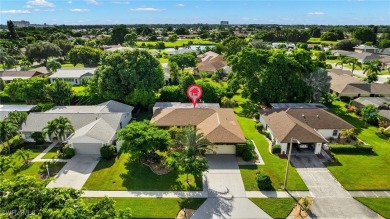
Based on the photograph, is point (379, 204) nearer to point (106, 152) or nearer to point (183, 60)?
point (106, 152)

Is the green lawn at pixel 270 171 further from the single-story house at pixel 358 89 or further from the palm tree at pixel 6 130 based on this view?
the palm tree at pixel 6 130

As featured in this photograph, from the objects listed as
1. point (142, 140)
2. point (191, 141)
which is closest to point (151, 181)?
point (142, 140)

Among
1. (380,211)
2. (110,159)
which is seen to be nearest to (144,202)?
(110,159)

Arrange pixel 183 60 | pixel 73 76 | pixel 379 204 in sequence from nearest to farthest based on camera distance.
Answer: pixel 379 204 < pixel 73 76 < pixel 183 60

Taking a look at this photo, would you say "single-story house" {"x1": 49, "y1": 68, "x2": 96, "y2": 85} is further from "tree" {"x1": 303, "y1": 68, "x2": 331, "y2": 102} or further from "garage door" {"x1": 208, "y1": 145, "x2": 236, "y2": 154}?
"tree" {"x1": 303, "y1": 68, "x2": 331, "y2": 102}

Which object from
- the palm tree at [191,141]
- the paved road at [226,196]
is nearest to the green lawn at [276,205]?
the paved road at [226,196]

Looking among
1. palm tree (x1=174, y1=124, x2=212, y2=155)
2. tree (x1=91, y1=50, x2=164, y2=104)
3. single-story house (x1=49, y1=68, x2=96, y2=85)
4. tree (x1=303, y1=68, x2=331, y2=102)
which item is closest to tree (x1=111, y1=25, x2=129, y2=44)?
single-story house (x1=49, y1=68, x2=96, y2=85)
